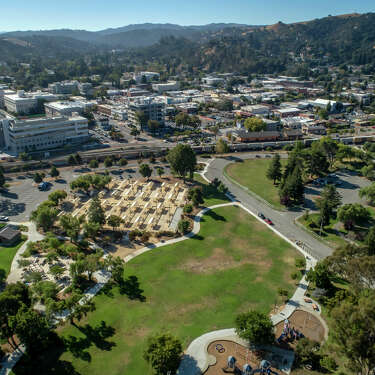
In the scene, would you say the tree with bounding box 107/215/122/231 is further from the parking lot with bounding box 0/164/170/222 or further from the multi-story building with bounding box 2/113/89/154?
the multi-story building with bounding box 2/113/89/154

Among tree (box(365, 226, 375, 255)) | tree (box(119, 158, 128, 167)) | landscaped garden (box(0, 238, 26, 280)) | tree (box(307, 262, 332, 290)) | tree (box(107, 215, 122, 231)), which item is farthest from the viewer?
tree (box(119, 158, 128, 167))

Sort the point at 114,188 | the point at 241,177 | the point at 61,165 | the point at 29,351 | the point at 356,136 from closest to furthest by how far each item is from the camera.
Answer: the point at 29,351
the point at 114,188
the point at 241,177
the point at 61,165
the point at 356,136

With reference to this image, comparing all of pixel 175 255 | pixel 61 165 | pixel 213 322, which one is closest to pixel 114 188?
pixel 61 165

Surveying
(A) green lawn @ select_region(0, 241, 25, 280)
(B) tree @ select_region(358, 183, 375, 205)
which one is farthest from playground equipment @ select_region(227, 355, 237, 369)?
(B) tree @ select_region(358, 183, 375, 205)

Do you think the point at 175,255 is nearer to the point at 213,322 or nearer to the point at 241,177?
the point at 213,322

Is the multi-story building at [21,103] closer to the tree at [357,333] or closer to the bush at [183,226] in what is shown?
the bush at [183,226]

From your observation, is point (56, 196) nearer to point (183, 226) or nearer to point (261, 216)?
point (183, 226)
